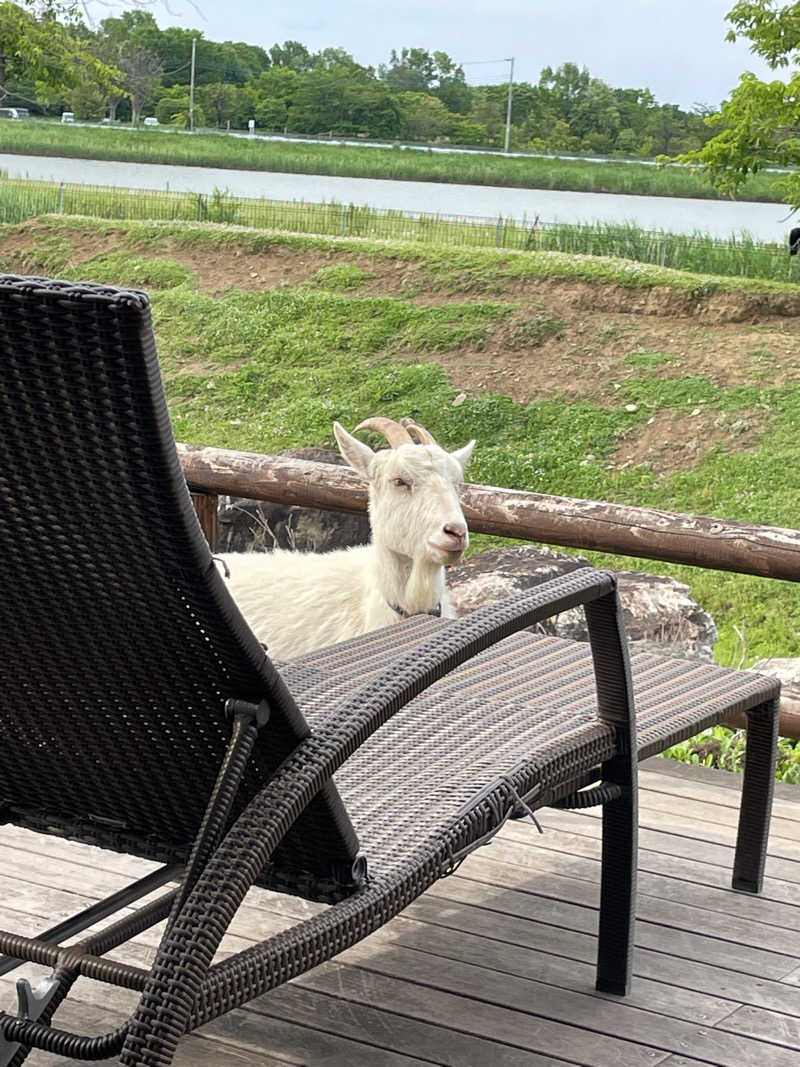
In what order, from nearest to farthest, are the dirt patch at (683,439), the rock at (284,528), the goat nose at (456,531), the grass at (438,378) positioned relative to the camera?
the goat nose at (456,531) → the rock at (284,528) → the grass at (438,378) → the dirt patch at (683,439)

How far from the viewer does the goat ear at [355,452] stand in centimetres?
372

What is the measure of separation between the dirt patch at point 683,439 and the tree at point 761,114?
3.07 meters

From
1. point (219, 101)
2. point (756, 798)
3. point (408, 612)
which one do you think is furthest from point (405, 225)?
point (756, 798)

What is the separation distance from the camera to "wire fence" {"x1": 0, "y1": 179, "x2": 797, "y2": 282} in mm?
17688

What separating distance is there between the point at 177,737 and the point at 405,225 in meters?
20.0

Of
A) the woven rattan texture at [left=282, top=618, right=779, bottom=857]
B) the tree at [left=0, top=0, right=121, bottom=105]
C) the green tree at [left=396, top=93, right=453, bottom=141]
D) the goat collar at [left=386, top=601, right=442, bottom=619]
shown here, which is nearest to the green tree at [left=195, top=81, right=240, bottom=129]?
the green tree at [left=396, top=93, right=453, bottom=141]

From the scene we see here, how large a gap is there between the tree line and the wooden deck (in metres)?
29.1

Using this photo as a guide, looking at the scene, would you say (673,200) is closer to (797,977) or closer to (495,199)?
(495,199)

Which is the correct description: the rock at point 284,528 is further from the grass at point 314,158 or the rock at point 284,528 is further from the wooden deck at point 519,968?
the grass at point 314,158

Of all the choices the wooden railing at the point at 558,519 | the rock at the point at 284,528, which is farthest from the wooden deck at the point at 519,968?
the rock at the point at 284,528

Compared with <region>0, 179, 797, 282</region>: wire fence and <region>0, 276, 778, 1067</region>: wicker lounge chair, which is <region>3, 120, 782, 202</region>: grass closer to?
<region>0, 179, 797, 282</region>: wire fence

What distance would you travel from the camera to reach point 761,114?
1545 centimetres

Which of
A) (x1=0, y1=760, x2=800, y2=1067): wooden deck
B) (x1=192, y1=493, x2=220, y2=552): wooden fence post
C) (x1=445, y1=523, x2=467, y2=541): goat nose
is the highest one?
(x1=445, y1=523, x2=467, y2=541): goat nose

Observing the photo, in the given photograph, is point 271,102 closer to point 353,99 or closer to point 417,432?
point 353,99
